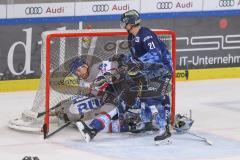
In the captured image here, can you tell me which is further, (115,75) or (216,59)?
(216,59)

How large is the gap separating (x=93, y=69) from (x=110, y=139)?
775 mm

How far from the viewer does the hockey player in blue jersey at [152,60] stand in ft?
31.2

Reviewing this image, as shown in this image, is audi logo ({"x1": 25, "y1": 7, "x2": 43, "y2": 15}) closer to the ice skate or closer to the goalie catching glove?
the goalie catching glove

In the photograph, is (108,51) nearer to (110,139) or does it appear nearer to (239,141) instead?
(110,139)

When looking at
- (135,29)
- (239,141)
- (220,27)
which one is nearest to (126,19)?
(135,29)

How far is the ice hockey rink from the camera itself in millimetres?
8930

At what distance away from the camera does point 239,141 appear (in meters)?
9.80

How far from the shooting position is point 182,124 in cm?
1005

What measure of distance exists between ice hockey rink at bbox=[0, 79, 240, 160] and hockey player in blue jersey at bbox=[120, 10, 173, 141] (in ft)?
1.01

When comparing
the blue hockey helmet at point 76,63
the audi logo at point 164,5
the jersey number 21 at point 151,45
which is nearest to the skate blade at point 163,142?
the jersey number 21 at point 151,45

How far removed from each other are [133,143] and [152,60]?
853mm

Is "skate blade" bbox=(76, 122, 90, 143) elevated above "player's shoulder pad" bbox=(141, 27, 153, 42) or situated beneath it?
situated beneath

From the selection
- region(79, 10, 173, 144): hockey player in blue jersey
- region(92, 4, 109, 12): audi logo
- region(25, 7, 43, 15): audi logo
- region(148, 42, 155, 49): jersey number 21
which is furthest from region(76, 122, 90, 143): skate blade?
region(92, 4, 109, 12): audi logo

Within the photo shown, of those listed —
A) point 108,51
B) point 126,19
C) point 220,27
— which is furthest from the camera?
point 220,27
